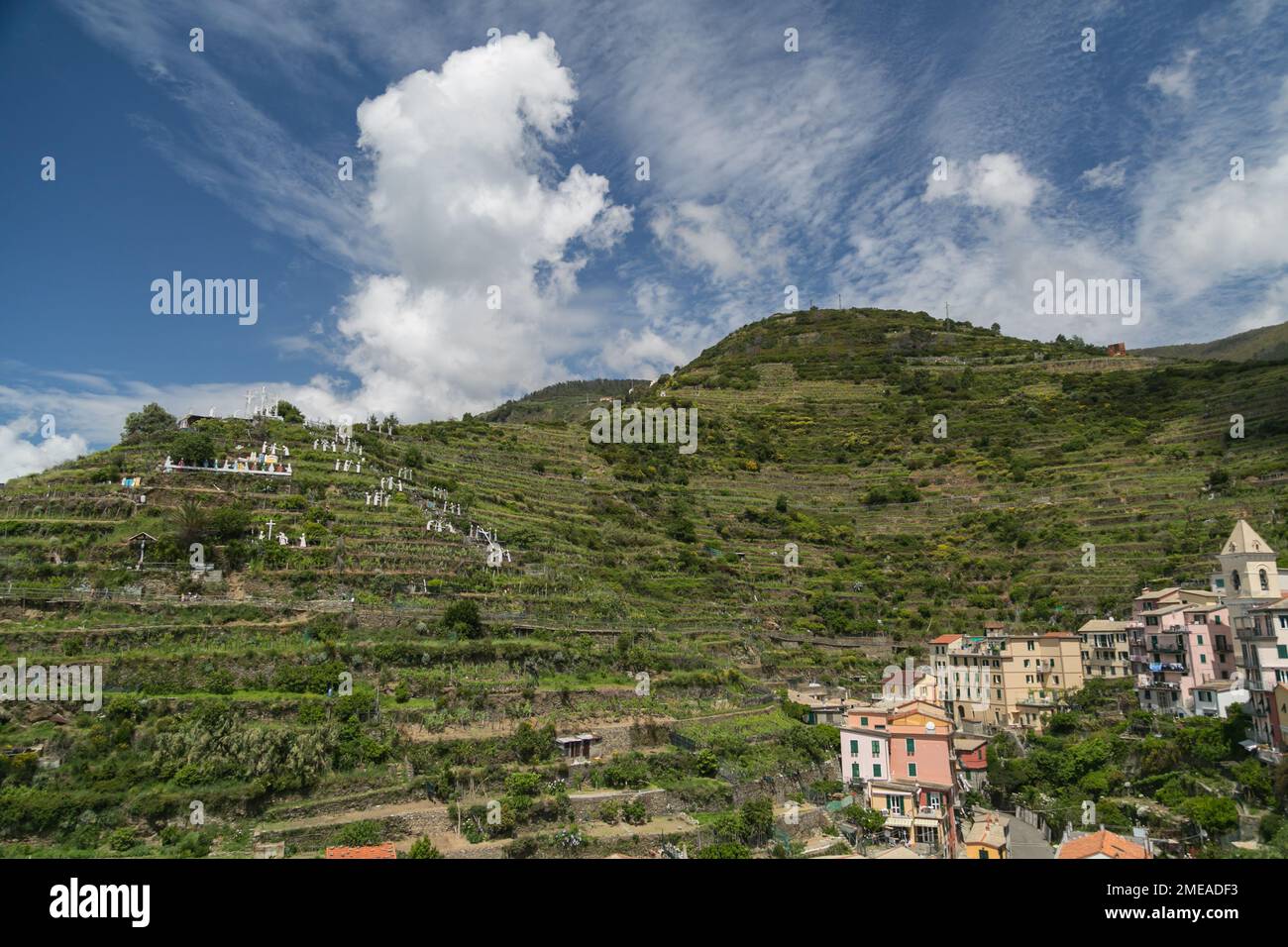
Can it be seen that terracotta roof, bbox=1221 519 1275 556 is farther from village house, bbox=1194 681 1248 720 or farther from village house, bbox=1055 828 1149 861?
village house, bbox=1055 828 1149 861

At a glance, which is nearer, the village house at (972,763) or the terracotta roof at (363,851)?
the terracotta roof at (363,851)

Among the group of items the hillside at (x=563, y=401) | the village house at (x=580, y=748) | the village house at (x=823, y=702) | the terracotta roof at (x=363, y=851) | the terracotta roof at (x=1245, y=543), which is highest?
the hillside at (x=563, y=401)

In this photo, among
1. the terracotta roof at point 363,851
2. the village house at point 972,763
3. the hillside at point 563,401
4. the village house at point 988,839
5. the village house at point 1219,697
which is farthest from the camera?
the hillside at point 563,401

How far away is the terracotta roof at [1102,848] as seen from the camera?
776 inches

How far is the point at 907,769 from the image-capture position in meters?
27.7

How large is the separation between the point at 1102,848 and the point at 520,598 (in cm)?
2130

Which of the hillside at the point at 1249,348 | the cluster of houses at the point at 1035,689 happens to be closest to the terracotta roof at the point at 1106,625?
the cluster of houses at the point at 1035,689

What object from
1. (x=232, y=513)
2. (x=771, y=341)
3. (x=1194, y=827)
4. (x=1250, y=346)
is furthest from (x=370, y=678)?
(x=1250, y=346)

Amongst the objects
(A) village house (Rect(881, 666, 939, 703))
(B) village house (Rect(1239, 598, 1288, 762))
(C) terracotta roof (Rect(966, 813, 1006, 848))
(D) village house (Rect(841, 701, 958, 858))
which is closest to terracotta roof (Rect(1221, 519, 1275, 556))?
(B) village house (Rect(1239, 598, 1288, 762))

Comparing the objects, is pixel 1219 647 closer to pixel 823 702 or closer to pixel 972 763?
pixel 972 763

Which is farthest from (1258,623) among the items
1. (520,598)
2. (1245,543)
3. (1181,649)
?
(520,598)

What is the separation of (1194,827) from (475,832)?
22.0 meters

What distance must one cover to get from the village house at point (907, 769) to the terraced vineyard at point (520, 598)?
137 centimetres

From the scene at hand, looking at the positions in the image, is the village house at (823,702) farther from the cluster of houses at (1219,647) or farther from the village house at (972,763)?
the cluster of houses at (1219,647)
